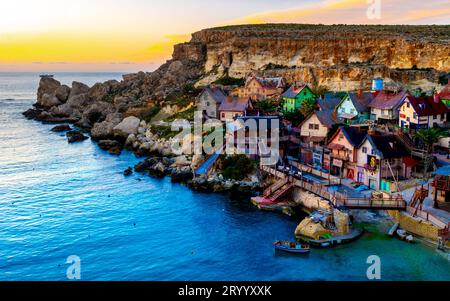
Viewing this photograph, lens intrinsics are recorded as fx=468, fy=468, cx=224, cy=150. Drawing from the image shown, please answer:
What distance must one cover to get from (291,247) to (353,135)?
19.3m

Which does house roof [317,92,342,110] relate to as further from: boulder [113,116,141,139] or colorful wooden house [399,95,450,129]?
boulder [113,116,141,139]

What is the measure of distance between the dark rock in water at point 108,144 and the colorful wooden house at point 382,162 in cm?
4725

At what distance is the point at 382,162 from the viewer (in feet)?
158

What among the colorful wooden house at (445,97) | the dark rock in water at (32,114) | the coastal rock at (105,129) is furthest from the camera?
the dark rock in water at (32,114)

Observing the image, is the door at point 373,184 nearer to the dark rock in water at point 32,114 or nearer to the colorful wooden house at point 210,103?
the colorful wooden house at point 210,103

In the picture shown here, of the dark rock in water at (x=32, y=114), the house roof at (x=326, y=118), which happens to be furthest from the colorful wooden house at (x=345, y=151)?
the dark rock in water at (x=32, y=114)

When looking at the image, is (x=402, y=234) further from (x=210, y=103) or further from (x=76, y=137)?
(x=76, y=137)

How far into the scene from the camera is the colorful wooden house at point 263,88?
91750 mm

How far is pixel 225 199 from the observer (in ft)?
177

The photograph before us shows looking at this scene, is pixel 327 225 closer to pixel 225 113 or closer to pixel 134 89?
pixel 225 113

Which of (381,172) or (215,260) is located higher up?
(381,172)

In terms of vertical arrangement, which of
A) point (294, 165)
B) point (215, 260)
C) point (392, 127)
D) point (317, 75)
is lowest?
point (215, 260)

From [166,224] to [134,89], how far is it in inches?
3469
